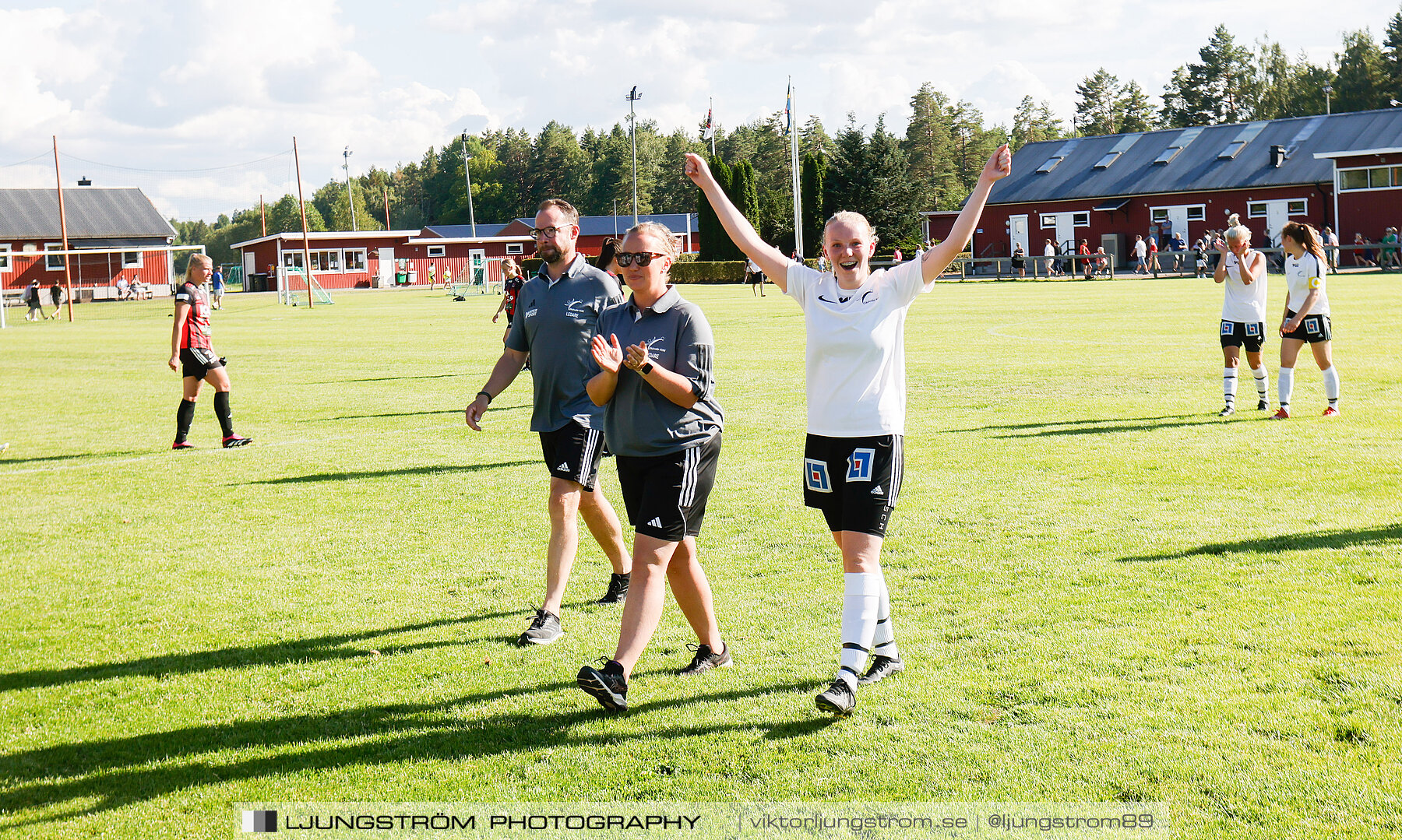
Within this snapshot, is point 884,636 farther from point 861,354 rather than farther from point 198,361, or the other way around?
point 198,361

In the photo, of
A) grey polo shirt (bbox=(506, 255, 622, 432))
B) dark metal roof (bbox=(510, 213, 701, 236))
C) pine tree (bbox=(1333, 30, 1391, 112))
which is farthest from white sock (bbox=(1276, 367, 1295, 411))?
pine tree (bbox=(1333, 30, 1391, 112))

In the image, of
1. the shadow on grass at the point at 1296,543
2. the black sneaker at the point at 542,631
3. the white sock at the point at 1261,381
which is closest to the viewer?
the black sneaker at the point at 542,631

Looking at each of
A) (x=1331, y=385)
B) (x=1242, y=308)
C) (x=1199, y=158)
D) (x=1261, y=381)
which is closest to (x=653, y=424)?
(x=1242, y=308)

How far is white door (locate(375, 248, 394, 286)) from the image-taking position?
85562mm

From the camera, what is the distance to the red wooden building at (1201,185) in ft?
175

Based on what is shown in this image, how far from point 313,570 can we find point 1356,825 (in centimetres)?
602

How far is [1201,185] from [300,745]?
62.1 meters

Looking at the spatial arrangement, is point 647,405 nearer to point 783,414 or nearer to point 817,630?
point 817,630

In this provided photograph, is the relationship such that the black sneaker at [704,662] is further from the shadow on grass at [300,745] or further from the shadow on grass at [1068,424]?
the shadow on grass at [1068,424]

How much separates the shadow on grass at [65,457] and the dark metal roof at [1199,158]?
54171 mm

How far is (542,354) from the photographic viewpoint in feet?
19.6

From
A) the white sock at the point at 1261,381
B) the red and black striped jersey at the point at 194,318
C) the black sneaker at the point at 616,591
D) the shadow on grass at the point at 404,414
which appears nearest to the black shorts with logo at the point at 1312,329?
the white sock at the point at 1261,381

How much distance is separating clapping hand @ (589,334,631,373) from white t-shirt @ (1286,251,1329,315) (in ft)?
29.4

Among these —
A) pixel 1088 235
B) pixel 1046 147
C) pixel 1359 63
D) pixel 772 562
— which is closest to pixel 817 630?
pixel 772 562
